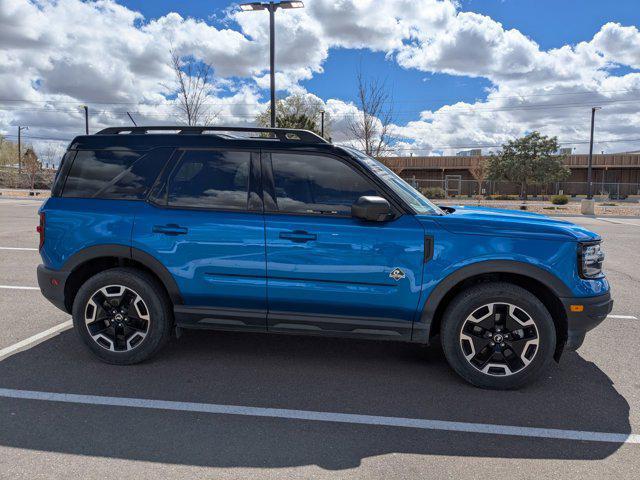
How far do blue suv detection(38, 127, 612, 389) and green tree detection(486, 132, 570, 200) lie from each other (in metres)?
49.2

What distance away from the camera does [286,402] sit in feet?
11.8

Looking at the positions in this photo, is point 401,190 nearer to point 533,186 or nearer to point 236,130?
point 236,130

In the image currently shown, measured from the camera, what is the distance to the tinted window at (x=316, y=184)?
3.94 metres

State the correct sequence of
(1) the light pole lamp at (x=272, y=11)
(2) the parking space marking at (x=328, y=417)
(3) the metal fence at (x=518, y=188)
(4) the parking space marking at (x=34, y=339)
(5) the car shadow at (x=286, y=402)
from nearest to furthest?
(5) the car shadow at (x=286, y=402) → (2) the parking space marking at (x=328, y=417) → (4) the parking space marking at (x=34, y=339) → (1) the light pole lamp at (x=272, y=11) → (3) the metal fence at (x=518, y=188)

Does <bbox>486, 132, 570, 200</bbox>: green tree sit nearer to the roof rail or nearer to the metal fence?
the metal fence

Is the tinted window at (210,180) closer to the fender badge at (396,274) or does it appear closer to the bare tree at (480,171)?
the fender badge at (396,274)

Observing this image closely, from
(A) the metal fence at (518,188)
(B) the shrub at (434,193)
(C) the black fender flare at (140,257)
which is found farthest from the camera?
(A) the metal fence at (518,188)

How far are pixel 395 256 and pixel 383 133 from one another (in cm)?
1962

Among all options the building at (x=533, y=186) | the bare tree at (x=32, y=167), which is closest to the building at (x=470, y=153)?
the building at (x=533, y=186)

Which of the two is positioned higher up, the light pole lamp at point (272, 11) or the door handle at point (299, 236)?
the light pole lamp at point (272, 11)

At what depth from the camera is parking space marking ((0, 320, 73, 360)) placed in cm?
449

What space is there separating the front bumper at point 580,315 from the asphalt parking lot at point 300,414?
448 millimetres

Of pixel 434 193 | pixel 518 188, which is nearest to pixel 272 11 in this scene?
pixel 434 193

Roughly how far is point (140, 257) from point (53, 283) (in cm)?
88
